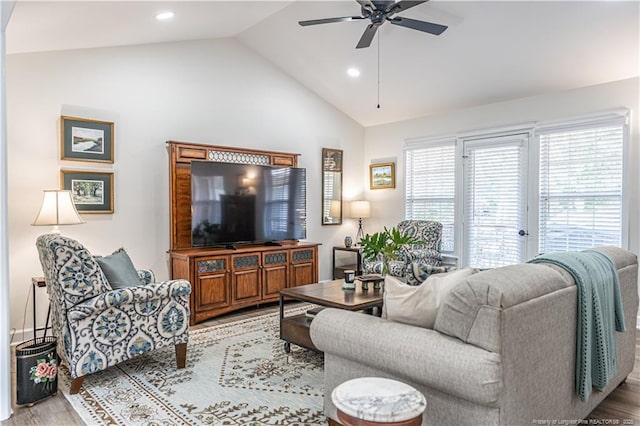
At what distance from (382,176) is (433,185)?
879 millimetres

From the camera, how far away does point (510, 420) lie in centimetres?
171

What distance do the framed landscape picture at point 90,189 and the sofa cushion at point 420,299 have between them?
132 inches

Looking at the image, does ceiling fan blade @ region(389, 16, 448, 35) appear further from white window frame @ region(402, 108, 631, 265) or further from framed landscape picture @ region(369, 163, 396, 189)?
framed landscape picture @ region(369, 163, 396, 189)

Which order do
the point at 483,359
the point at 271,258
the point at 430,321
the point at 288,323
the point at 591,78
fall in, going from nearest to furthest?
1. the point at 483,359
2. the point at 430,321
3. the point at 288,323
4. the point at 591,78
5. the point at 271,258

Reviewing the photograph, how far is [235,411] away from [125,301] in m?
1.03

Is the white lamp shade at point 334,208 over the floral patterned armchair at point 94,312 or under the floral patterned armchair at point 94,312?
over

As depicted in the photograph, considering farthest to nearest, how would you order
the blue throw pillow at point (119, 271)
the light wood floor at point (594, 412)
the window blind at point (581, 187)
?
the window blind at point (581, 187) → the blue throw pillow at point (119, 271) → the light wood floor at point (594, 412)

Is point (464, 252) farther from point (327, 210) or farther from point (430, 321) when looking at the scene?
point (430, 321)

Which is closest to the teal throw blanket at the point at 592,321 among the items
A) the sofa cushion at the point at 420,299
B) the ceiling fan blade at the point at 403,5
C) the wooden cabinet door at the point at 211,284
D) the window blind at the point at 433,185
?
the sofa cushion at the point at 420,299

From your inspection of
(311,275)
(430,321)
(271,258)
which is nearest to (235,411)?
(430,321)

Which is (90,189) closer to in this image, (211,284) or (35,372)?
(211,284)

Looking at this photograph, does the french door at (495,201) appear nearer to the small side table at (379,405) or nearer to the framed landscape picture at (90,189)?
the small side table at (379,405)

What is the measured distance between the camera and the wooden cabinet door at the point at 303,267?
5.43m

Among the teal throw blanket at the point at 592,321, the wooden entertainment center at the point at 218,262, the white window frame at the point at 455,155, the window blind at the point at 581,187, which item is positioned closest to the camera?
the teal throw blanket at the point at 592,321
